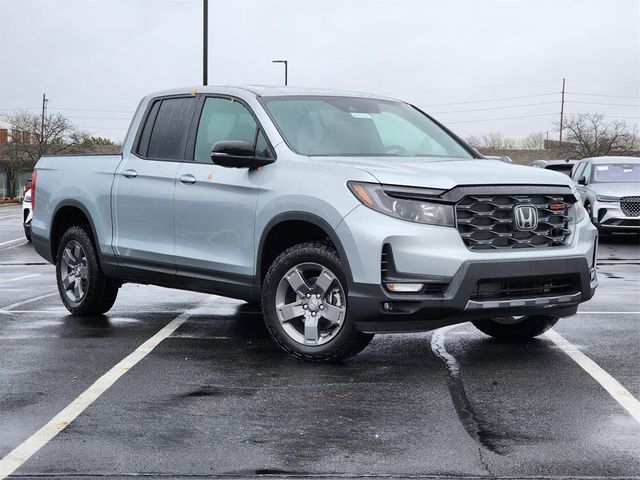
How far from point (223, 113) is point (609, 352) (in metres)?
3.48

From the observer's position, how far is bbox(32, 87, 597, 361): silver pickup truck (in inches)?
265

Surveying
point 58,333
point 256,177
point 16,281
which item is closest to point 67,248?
point 58,333

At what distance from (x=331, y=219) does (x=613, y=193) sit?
16106 mm

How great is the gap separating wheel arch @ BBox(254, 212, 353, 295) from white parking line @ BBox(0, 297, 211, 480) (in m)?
1.06

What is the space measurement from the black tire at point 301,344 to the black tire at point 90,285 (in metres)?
2.62

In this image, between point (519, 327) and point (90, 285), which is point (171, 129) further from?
point (519, 327)

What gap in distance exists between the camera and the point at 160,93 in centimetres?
924

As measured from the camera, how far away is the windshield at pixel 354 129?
7.82m

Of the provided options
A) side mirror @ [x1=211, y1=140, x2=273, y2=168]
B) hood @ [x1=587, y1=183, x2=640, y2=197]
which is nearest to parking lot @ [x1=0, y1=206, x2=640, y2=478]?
side mirror @ [x1=211, y1=140, x2=273, y2=168]

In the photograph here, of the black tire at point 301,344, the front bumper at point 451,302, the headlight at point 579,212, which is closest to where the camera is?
the front bumper at point 451,302

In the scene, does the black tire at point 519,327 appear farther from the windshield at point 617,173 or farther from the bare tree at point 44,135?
the bare tree at point 44,135

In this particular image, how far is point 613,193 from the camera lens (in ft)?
71.8

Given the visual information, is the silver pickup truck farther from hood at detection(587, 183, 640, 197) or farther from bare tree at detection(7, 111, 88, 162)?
bare tree at detection(7, 111, 88, 162)

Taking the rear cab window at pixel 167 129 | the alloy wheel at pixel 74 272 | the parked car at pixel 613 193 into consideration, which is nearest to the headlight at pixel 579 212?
the rear cab window at pixel 167 129
